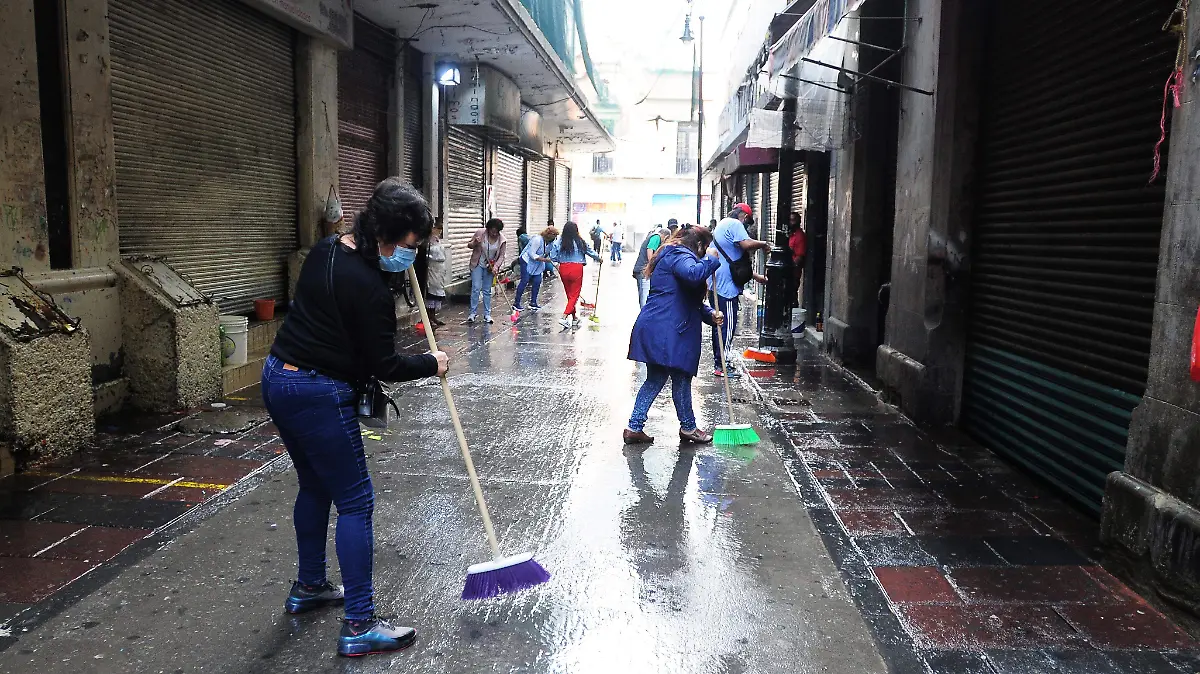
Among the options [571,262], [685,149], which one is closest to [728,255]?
[571,262]

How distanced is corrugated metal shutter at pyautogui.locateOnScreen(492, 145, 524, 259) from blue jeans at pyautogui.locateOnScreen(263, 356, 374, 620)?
58.4ft

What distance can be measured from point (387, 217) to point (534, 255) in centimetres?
1184

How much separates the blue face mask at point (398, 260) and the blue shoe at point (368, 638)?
4.52 feet

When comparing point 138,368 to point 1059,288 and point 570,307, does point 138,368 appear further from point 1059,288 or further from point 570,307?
point 570,307

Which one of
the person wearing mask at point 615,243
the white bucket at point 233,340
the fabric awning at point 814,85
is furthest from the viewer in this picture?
the person wearing mask at point 615,243

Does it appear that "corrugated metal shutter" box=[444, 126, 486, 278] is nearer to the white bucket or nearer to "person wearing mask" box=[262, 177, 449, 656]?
the white bucket

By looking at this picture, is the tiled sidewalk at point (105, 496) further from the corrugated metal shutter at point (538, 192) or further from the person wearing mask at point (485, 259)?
the corrugated metal shutter at point (538, 192)

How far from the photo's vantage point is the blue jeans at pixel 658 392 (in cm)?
666

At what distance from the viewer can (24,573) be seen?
13.3 feet

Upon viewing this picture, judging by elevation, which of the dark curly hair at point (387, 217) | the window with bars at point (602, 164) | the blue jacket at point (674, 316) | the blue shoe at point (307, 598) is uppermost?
the window with bars at point (602, 164)

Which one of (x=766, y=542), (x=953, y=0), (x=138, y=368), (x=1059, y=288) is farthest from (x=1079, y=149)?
(x=138, y=368)

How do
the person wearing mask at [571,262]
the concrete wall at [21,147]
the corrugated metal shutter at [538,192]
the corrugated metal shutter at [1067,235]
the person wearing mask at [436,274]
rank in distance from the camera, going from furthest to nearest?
the corrugated metal shutter at [538,192] < the person wearing mask at [436,274] < the person wearing mask at [571,262] < the concrete wall at [21,147] < the corrugated metal shutter at [1067,235]

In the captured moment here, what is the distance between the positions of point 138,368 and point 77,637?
4208mm

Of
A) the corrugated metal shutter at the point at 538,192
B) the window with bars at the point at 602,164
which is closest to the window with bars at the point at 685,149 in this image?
the window with bars at the point at 602,164
